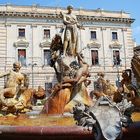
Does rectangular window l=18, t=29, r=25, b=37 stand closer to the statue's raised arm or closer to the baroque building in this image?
the baroque building

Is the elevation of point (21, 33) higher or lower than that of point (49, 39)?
higher

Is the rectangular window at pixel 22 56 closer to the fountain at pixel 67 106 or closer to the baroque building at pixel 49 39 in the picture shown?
the baroque building at pixel 49 39

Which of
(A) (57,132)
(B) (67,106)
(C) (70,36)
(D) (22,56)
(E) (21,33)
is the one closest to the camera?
(A) (57,132)

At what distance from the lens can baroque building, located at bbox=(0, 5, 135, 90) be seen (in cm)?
4656

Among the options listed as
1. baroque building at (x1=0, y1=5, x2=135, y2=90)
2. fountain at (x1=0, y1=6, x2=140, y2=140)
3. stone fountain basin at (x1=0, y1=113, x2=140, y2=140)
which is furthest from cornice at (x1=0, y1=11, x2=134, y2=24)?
stone fountain basin at (x1=0, y1=113, x2=140, y2=140)

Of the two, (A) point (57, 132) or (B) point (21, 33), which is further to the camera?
(B) point (21, 33)

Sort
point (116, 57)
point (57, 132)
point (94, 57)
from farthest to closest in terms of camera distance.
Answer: point (116, 57), point (94, 57), point (57, 132)

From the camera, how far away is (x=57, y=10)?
48.8 meters

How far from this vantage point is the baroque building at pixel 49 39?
46.6m

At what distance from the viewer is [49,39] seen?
4819 centimetres

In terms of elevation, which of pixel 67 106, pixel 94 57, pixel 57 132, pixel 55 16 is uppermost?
pixel 55 16

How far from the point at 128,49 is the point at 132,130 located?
45894 mm

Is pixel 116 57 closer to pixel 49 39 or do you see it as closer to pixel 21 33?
pixel 49 39

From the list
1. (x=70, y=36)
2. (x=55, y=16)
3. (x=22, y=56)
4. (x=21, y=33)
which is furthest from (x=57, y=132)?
(x=55, y=16)
